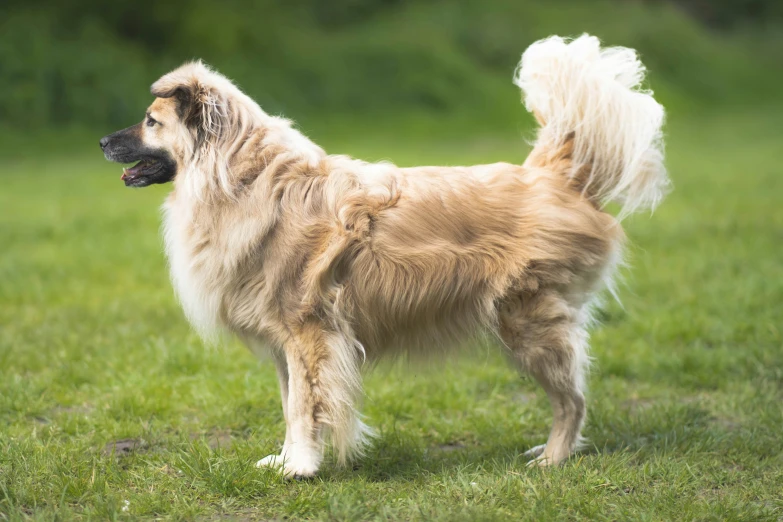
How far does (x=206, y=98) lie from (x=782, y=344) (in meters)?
4.20

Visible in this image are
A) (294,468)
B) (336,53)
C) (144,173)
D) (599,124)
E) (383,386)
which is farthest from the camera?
(336,53)

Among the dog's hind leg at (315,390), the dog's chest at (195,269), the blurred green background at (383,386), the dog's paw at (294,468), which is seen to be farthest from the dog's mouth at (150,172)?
the dog's paw at (294,468)

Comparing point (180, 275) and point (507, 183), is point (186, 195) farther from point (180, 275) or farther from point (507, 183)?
point (507, 183)

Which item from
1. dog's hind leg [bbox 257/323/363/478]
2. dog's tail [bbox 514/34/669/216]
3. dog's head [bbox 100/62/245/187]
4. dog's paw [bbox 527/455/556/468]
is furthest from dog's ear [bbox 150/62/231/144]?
dog's paw [bbox 527/455/556/468]

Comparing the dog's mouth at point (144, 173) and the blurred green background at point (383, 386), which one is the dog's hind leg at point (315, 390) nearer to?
the blurred green background at point (383, 386)

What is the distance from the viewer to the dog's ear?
3.97 meters

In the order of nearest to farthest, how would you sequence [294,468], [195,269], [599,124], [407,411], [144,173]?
[294,468] → [195,269] → [144,173] → [599,124] → [407,411]

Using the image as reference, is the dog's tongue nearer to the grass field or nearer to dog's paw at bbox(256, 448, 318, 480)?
the grass field

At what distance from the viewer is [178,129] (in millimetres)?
4012

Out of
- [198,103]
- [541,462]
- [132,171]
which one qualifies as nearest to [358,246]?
[198,103]

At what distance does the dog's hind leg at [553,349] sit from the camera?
3994mm

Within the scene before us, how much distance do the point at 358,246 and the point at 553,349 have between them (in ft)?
3.44

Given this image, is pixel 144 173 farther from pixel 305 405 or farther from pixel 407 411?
pixel 407 411

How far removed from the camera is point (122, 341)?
6.20 metres
